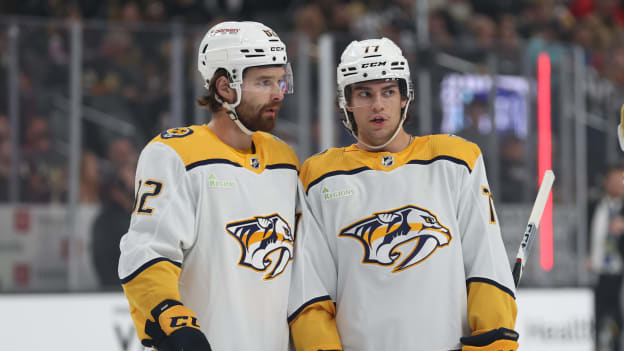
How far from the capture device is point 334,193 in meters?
2.46

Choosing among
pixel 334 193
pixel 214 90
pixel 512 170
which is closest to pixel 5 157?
pixel 214 90

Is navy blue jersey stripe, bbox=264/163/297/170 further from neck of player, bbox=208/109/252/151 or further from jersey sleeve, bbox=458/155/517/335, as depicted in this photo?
jersey sleeve, bbox=458/155/517/335

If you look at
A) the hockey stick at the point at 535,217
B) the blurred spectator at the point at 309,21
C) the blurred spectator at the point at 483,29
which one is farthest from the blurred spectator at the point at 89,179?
the blurred spectator at the point at 483,29

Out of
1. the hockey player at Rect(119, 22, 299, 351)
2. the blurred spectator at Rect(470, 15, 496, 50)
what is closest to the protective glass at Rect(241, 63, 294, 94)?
the hockey player at Rect(119, 22, 299, 351)

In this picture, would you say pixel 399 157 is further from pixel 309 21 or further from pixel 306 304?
pixel 309 21

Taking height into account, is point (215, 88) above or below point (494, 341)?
above

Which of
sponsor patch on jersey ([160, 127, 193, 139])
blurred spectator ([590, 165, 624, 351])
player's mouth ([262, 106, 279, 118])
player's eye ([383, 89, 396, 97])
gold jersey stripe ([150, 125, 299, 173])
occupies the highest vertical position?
player's eye ([383, 89, 396, 97])

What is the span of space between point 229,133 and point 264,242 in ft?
1.05

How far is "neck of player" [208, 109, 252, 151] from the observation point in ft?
8.11

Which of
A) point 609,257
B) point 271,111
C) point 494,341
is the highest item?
point 271,111

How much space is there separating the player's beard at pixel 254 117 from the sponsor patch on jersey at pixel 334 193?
228 millimetres

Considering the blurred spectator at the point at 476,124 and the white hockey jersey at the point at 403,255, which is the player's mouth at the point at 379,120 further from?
the blurred spectator at the point at 476,124

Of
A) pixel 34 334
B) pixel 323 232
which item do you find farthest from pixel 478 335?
pixel 34 334

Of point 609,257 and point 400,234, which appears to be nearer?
point 400,234
